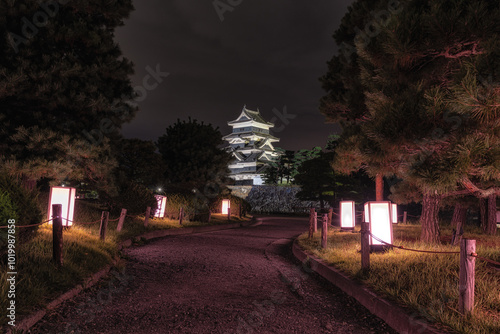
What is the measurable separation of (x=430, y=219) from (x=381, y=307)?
5984 mm

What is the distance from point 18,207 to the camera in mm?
5664

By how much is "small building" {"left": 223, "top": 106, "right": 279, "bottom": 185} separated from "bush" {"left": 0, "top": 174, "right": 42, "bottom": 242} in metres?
54.1

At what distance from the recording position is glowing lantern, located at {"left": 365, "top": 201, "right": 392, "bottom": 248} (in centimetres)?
796

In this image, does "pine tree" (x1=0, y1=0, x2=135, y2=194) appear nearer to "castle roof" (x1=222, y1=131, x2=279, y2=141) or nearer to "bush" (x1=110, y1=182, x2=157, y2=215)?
"bush" (x1=110, y1=182, x2=157, y2=215)

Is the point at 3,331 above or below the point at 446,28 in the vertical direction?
below

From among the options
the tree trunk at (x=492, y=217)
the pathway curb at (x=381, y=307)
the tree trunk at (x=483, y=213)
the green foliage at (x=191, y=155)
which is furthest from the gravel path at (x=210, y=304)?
the green foliage at (x=191, y=155)

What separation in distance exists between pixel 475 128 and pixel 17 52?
12290 millimetres

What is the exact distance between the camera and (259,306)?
4.77 meters

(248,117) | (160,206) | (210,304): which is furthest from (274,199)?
(210,304)

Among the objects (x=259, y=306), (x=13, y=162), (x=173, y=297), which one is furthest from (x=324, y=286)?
(x=13, y=162)

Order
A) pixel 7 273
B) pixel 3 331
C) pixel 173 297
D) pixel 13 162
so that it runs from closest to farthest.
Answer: pixel 3 331 < pixel 7 273 < pixel 173 297 < pixel 13 162

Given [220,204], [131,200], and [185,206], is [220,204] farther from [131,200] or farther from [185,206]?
[131,200]

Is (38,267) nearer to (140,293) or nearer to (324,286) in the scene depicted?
(140,293)

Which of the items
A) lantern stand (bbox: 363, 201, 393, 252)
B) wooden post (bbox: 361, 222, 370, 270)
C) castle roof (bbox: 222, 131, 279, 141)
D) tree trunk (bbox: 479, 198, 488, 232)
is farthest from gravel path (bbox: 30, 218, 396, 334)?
castle roof (bbox: 222, 131, 279, 141)
